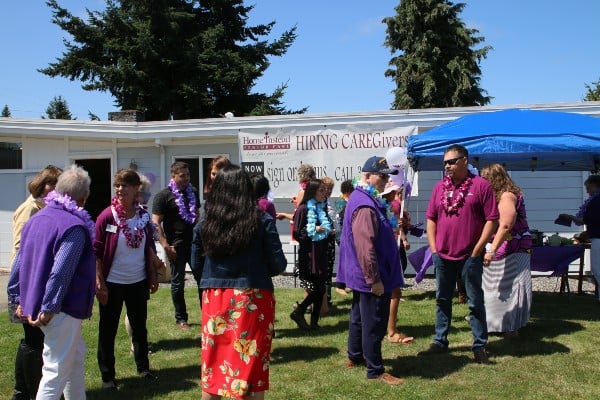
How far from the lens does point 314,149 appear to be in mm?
10391

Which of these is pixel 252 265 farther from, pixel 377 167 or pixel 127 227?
pixel 377 167

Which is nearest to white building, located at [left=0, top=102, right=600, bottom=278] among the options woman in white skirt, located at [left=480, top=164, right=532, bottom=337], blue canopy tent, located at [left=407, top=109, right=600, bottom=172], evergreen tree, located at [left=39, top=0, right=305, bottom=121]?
blue canopy tent, located at [left=407, top=109, right=600, bottom=172]

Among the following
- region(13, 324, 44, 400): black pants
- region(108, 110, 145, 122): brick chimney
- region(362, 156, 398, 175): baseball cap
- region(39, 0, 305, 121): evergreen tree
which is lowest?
region(13, 324, 44, 400): black pants

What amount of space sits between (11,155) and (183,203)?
7.95m

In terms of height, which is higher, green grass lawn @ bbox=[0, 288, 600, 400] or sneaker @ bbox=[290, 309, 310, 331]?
sneaker @ bbox=[290, 309, 310, 331]

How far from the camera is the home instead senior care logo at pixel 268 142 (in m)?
10.5

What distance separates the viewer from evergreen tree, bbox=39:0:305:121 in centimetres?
2405

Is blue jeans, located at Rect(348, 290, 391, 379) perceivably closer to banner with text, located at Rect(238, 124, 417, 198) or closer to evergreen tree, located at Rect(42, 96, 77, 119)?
banner with text, located at Rect(238, 124, 417, 198)

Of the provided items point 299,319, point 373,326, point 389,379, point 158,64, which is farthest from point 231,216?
point 158,64

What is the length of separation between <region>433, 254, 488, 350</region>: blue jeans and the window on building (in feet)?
32.8

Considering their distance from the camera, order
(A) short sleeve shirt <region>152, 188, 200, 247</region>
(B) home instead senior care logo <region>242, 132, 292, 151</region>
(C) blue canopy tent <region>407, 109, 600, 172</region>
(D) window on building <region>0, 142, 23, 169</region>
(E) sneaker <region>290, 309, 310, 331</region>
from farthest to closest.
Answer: (D) window on building <region>0, 142, 23, 169</region> < (B) home instead senior care logo <region>242, 132, 292, 151</region> < (C) blue canopy tent <region>407, 109, 600, 172</region> < (E) sneaker <region>290, 309, 310, 331</region> < (A) short sleeve shirt <region>152, 188, 200, 247</region>

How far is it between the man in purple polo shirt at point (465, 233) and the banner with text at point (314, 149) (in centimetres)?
475

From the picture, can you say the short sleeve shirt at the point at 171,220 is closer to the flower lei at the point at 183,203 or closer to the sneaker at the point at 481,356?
the flower lei at the point at 183,203

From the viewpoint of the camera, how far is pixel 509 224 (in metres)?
5.26
